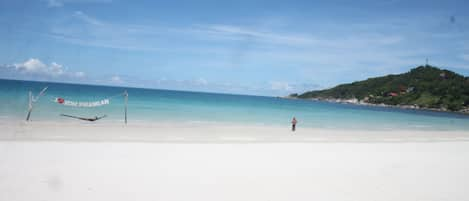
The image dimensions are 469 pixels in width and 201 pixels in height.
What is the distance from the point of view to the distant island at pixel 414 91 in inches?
3238

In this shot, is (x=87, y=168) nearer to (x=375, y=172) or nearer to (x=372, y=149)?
(x=375, y=172)

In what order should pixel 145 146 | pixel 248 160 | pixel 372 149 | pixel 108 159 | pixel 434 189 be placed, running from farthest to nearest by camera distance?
pixel 372 149 → pixel 145 146 → pixel 248 160 → pixel 108 159 → pixel 434 189

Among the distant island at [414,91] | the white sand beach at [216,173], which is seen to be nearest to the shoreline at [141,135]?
the white sand beach at [216,173]

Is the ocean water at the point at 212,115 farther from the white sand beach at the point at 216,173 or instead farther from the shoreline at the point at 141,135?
the white sand beach at the point at 216,173

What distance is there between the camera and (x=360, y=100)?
357 feet

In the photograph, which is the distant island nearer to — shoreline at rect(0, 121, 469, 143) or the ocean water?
the ocean water

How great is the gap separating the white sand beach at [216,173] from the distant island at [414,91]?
261ft

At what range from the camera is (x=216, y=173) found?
7.78 meters

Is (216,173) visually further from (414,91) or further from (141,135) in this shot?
(414,91)

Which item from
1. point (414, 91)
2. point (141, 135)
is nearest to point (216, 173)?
point (141, 135)

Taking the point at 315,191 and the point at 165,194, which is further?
the point at 315,191

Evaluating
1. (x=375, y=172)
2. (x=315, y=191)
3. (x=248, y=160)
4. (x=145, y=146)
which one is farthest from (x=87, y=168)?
(x=375, y=172)

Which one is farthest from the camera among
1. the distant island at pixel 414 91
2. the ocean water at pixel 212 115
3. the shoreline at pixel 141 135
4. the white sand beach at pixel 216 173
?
the distant island at pixel 414 91

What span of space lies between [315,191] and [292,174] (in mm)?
1300
